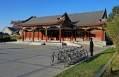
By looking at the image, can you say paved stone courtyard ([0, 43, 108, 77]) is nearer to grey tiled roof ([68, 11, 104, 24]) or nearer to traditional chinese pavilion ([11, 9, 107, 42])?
traditional chinese pavilion ([11, 9, 107, 42])

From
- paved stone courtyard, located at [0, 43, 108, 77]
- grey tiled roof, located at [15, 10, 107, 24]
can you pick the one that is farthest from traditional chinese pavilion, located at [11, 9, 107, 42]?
paved stone courtyard, located at [0, 43, 108, 77]

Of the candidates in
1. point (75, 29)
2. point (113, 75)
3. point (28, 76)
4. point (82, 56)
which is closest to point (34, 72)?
point (28, 76)

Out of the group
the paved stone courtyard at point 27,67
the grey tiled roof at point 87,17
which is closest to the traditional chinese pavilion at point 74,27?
the grey tiled roof at point 87,17

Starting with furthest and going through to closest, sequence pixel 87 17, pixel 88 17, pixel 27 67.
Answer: pixel 87 17 < pixel 88 17 < pixel 27 67

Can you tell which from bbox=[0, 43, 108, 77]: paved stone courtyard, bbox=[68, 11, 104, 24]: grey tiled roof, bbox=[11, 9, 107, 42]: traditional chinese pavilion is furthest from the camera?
bbox=[68, 11, 104, 24]: grey tiled roof

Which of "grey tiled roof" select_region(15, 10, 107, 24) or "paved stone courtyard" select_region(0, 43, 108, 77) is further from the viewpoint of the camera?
"grey tiled roof" select_region(15, 10, 107, 24)

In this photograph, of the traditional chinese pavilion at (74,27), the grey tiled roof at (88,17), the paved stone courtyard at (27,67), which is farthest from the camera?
the grey tiled roof at (88,17)

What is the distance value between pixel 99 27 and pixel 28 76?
23.9m

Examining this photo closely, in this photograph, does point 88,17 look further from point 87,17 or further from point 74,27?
point 74,27

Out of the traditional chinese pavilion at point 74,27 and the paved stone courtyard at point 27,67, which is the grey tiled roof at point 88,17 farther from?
the paved stone courtyard at point 27,67

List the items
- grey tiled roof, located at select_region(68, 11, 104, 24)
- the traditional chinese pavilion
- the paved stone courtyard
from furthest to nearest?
→ grey tiled roof, located at select_region(68, 11, 104, 24) → the traditional chinese pavilion → the paved stone courtyard

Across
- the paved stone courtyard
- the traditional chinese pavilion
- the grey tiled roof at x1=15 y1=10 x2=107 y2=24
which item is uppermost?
the grey tiled roof at x1=15 y1=10 x2=107 y2=24

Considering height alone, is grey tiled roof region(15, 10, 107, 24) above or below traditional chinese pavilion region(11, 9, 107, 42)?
above

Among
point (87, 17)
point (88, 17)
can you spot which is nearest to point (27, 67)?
point (88, 17)
